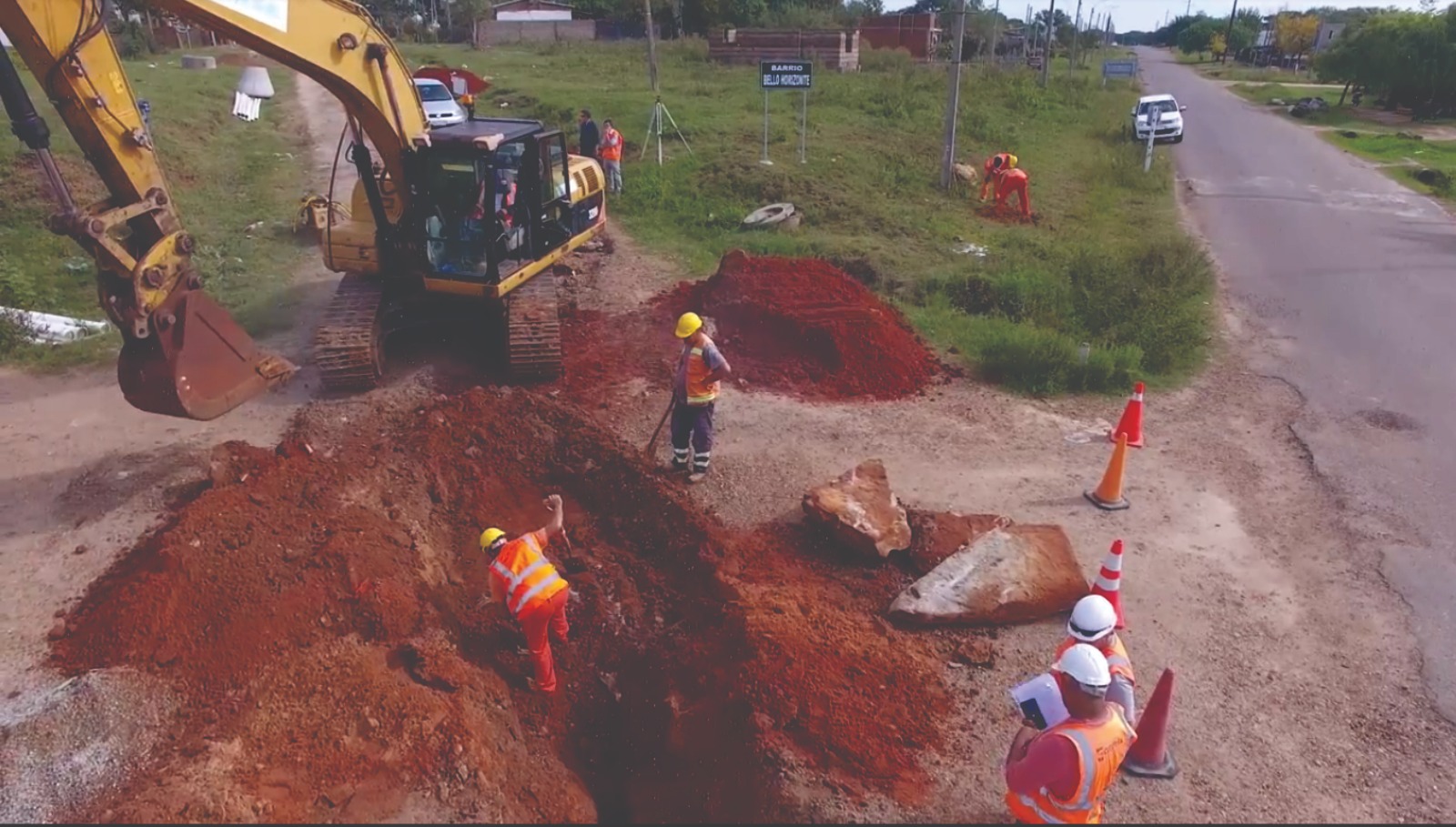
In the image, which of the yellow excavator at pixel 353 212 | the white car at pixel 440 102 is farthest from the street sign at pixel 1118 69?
the yellow excavator at pixel 353 212

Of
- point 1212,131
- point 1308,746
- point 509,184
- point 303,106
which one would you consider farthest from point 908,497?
point 1212,131

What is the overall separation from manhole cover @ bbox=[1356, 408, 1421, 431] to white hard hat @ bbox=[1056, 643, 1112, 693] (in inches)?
299

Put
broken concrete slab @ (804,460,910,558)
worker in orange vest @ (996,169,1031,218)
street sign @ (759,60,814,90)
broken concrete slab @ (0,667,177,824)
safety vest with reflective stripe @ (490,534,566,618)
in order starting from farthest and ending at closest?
street sign @ (759,60,814,90) → worker in orange vest @ (996,169,1031,218) → broken concrete slab @ (804,460,910,558) → safety vest with reflective stripe @ (490,534,566,618) → broken concrete slab @ (0,667,177,824)

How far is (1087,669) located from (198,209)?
688 inches

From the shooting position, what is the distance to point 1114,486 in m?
7.66

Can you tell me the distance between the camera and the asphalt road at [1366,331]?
7255 mm

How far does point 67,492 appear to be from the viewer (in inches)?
310

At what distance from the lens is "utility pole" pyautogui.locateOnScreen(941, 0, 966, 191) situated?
17.1 metres

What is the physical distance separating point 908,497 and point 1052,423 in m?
2.27

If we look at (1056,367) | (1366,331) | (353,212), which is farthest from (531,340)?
(1366,331)

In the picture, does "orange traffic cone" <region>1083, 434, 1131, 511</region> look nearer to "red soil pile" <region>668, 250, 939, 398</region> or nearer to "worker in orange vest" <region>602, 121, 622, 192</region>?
"red soil pile" <region>668, 250, 939, 398</region>

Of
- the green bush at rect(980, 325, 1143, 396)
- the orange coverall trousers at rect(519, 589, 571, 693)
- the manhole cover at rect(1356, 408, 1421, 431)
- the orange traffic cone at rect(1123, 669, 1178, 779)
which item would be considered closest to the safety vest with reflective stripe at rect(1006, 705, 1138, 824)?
the orange traffic cone at rect(1123, 669, 1178, 779)

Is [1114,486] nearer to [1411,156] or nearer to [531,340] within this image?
[531,340]

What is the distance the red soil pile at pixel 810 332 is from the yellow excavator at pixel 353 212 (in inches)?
79.5
